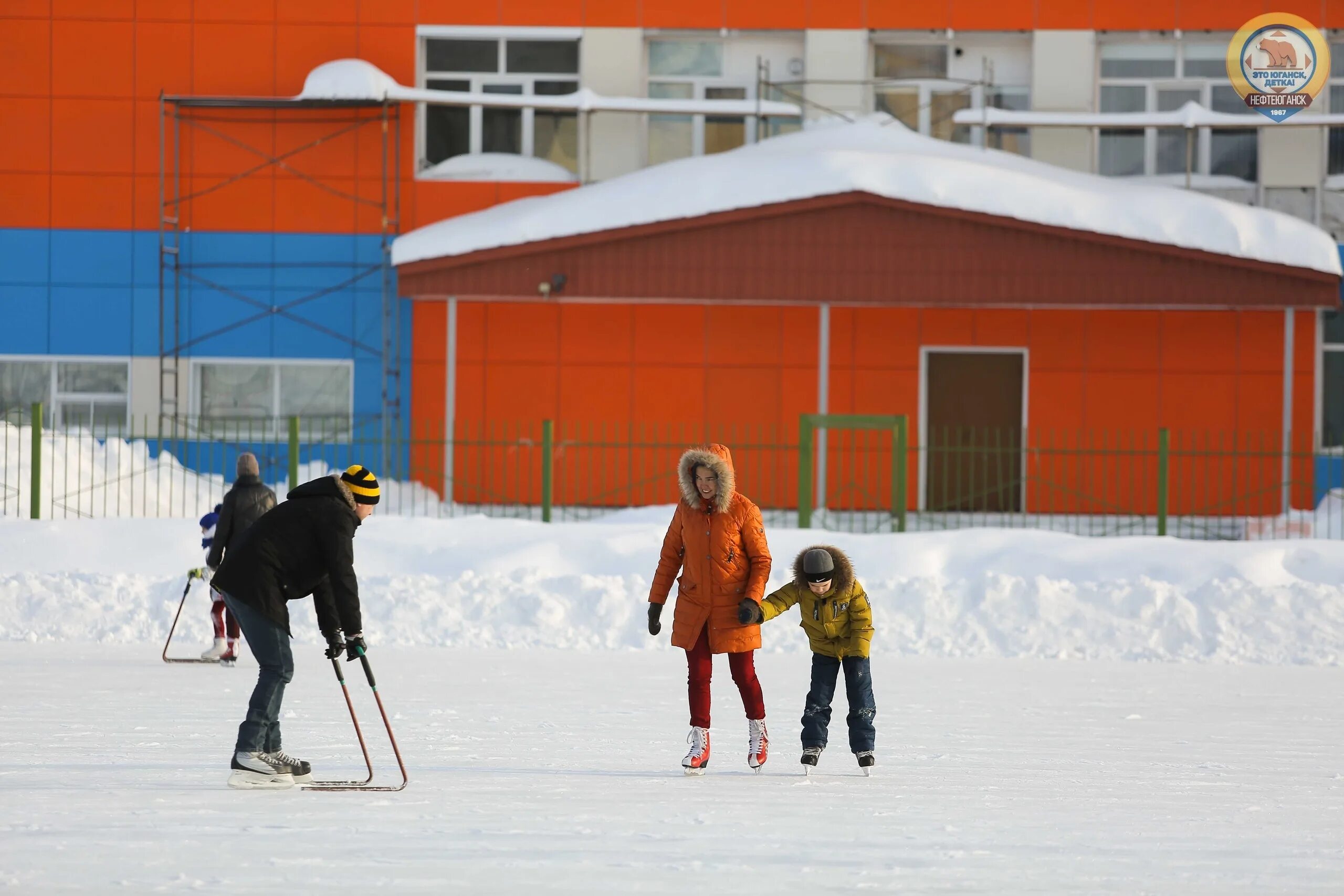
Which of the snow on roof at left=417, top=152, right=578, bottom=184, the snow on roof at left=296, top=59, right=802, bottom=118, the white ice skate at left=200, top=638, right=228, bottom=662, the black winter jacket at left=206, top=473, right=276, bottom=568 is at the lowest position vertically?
the white ice skate at left=200, top=638, right=228, bottom=662

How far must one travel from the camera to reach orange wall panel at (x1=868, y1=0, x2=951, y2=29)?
76.3 ft

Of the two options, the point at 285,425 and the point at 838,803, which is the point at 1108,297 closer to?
the point at 285,425

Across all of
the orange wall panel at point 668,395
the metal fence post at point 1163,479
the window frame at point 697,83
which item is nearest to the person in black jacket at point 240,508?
the metal fence post at point 1163,479

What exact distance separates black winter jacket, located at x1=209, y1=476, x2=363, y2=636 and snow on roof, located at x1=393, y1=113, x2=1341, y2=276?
42.6 ft

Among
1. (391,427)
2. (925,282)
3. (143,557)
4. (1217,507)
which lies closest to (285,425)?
(391,427)

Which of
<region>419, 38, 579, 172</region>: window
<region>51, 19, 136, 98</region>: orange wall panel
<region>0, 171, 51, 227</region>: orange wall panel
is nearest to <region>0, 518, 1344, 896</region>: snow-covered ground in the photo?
<region>419, 38, 579, 172</region>: window

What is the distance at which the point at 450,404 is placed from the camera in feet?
66.5

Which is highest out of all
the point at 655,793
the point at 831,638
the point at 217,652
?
the point at 831,638

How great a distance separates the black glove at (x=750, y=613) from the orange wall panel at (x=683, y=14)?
677 inches

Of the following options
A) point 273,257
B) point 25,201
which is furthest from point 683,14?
point 25,201

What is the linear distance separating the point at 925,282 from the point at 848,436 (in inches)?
101

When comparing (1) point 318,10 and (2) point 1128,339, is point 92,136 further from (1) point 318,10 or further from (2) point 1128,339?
(2) point 1128,339

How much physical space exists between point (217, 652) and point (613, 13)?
1406 centimetres

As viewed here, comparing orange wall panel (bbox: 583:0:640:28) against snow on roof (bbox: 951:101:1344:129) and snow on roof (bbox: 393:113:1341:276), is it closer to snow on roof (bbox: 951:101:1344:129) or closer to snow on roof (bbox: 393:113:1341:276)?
snow on roof (bbox: 393:113:1341:276)
